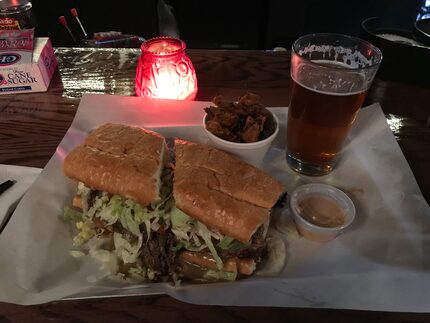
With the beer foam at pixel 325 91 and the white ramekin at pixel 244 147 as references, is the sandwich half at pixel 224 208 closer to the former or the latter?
the white ramekin at pixel 244 147

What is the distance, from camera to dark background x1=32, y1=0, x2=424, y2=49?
393cm

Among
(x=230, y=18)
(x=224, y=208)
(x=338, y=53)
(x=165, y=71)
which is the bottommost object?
(x=230, y=18)

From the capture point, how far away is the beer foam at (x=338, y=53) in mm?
1536

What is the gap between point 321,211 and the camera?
1.33 metres

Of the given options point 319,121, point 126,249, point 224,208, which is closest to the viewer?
point 224,208

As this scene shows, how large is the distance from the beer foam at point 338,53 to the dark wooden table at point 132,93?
14.9 inches

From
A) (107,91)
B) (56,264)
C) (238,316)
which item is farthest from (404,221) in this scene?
(107,91)

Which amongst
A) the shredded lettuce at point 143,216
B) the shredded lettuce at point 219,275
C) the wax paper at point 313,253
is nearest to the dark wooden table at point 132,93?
the wax paper at point 313,253

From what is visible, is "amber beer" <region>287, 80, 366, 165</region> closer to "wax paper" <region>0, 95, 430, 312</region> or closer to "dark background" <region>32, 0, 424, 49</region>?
"wax paper" <region>0, 95, 430, 312</region>

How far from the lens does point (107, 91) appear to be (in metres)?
1.94

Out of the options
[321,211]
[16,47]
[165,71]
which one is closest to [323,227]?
[321,211]

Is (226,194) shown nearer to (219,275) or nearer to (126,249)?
(219,275)

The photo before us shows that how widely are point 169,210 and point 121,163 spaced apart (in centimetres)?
24

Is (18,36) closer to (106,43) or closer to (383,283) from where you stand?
(106,43)
